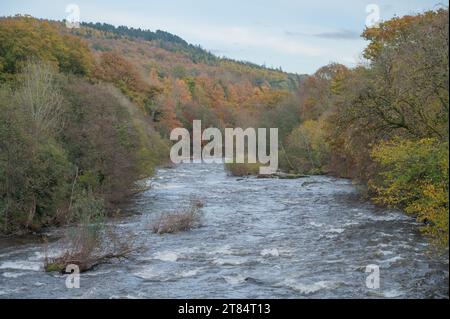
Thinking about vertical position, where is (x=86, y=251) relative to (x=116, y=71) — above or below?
below


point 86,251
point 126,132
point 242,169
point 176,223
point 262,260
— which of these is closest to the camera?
point 86,251

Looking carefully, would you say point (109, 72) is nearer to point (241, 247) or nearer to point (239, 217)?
point (239, 217)

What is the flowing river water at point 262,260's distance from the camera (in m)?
16.7

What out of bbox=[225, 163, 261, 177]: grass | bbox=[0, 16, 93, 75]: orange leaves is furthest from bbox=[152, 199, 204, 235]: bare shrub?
bbox=[225, 163, 261, 177]: grass

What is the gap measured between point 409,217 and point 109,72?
48919 millimetres

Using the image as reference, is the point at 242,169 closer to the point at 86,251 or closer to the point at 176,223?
the point at 176,223

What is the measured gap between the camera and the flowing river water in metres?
16.7

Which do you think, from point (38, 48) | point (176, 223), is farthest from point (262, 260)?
point (38, 48)

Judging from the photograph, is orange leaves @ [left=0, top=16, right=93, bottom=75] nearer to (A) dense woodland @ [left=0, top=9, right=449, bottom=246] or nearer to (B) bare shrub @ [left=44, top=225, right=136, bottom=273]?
(A) dense woodland @ [left=0, top=9, right=449, bottom=246]

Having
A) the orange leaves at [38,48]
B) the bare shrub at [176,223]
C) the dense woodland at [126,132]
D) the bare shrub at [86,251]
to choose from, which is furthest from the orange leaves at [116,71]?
the bare shrub at [86,251]

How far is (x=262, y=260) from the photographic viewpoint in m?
20.5

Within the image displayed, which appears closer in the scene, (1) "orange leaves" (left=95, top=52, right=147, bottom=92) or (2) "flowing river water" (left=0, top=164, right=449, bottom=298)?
(2) "flowing river water" (left=0, top=164, right=449, bottom=298)

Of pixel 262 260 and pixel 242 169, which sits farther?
pixel 242 169
